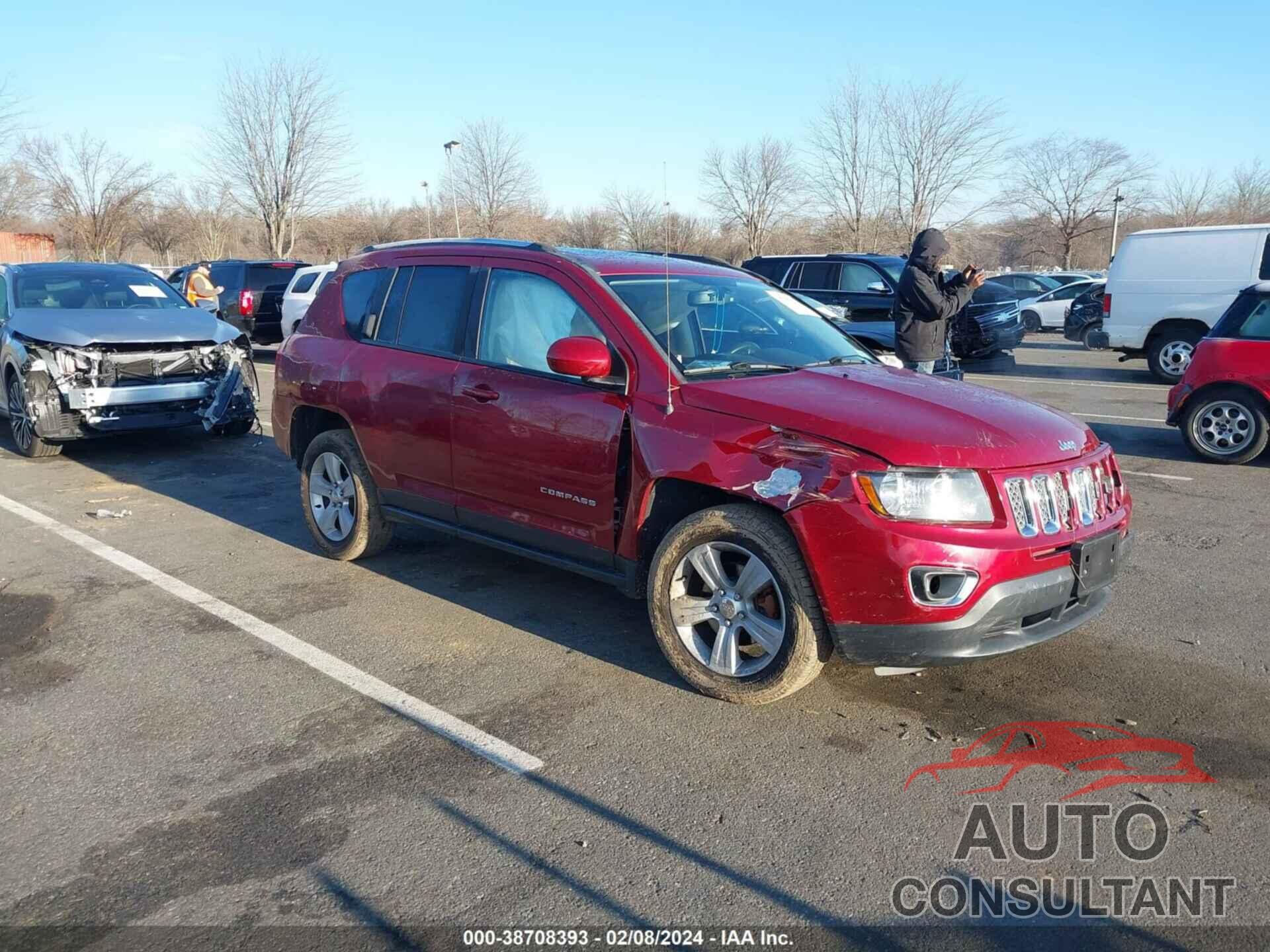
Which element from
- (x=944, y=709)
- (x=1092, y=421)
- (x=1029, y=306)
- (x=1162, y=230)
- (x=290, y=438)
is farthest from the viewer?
(x=1029, y=306)

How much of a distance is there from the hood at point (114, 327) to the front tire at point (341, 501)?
3.78 metres

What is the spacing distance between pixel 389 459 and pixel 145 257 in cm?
5142

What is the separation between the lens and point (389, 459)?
558cm

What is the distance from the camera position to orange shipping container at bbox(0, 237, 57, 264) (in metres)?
36.9

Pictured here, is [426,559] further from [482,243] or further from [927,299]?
[927,299]

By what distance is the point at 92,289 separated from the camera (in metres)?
9.88

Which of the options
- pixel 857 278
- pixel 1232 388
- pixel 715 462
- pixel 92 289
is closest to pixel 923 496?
pixel 715 462

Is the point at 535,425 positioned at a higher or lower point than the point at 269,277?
lower

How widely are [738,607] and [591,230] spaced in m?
37.6

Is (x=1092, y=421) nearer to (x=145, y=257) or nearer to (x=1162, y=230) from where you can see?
(x=1162, y=230)

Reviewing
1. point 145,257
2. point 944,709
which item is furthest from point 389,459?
point 145,257

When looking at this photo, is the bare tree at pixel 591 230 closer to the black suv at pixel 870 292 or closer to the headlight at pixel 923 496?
the black suv at pixel 870 292

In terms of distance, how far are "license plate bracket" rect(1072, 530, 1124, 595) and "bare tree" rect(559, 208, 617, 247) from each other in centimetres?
3268

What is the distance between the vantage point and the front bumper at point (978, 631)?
3.65 m
